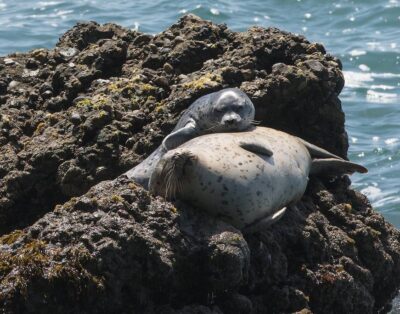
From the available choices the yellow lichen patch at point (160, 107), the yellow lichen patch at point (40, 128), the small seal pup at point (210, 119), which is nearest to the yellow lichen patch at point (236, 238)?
the small seal pup at point (210, 119)

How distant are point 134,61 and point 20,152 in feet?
4.84

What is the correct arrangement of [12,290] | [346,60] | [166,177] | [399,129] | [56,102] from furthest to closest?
[346,60] → [399,129] → [56,102] → [166,177] → [12,290]

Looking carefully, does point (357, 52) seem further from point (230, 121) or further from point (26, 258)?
point (26, 258)

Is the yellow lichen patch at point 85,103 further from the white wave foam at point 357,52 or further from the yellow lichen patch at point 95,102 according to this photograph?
the white wave foam at point 357,52

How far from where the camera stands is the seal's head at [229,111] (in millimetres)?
7247

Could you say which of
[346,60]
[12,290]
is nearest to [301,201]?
[12,290]

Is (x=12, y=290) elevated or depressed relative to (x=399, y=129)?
elevated

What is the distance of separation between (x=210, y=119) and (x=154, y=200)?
172 centimetres

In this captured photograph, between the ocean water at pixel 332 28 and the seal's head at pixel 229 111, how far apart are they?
515cm

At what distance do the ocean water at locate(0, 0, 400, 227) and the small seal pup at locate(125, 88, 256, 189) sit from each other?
204 inches

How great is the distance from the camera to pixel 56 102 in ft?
26.3

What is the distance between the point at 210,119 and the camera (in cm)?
A: 741

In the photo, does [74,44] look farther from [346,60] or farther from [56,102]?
[346,60]

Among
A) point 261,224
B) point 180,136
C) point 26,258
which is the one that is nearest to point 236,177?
point 261,224
